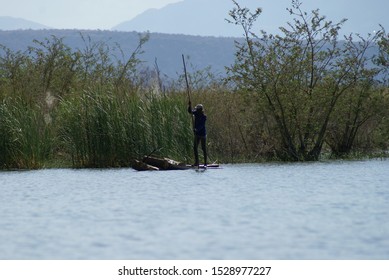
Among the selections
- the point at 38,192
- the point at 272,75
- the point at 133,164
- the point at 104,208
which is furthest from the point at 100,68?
the point at 104,208

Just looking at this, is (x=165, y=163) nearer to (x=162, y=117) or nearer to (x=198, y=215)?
(x=162, y=117)

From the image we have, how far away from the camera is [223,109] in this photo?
32.8 m

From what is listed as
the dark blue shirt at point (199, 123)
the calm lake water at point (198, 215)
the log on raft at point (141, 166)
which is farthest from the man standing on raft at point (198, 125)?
the log on raft at point (141, 166)

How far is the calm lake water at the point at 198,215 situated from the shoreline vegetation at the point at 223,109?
2840 mm

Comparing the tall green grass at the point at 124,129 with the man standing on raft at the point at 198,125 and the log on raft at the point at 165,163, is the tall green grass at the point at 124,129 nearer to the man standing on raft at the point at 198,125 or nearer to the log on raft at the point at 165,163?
the log on raft at the point at 165,163

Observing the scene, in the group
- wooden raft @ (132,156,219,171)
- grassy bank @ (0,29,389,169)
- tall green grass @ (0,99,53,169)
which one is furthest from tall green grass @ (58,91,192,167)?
wooden raft @ (132,156,219,171)

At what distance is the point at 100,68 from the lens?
39812 mm

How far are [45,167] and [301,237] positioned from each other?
1825 centimetres

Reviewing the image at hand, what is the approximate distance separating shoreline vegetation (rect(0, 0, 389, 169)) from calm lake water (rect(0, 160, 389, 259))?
2840 millimetres

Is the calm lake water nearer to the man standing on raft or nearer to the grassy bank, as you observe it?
the man standing on raft

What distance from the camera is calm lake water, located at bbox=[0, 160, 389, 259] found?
13750 mm

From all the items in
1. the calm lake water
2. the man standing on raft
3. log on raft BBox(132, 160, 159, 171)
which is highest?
the man standing on raft

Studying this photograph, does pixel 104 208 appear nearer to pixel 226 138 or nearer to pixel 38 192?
pixel 38 192

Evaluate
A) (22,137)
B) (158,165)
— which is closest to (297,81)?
(158,165)
